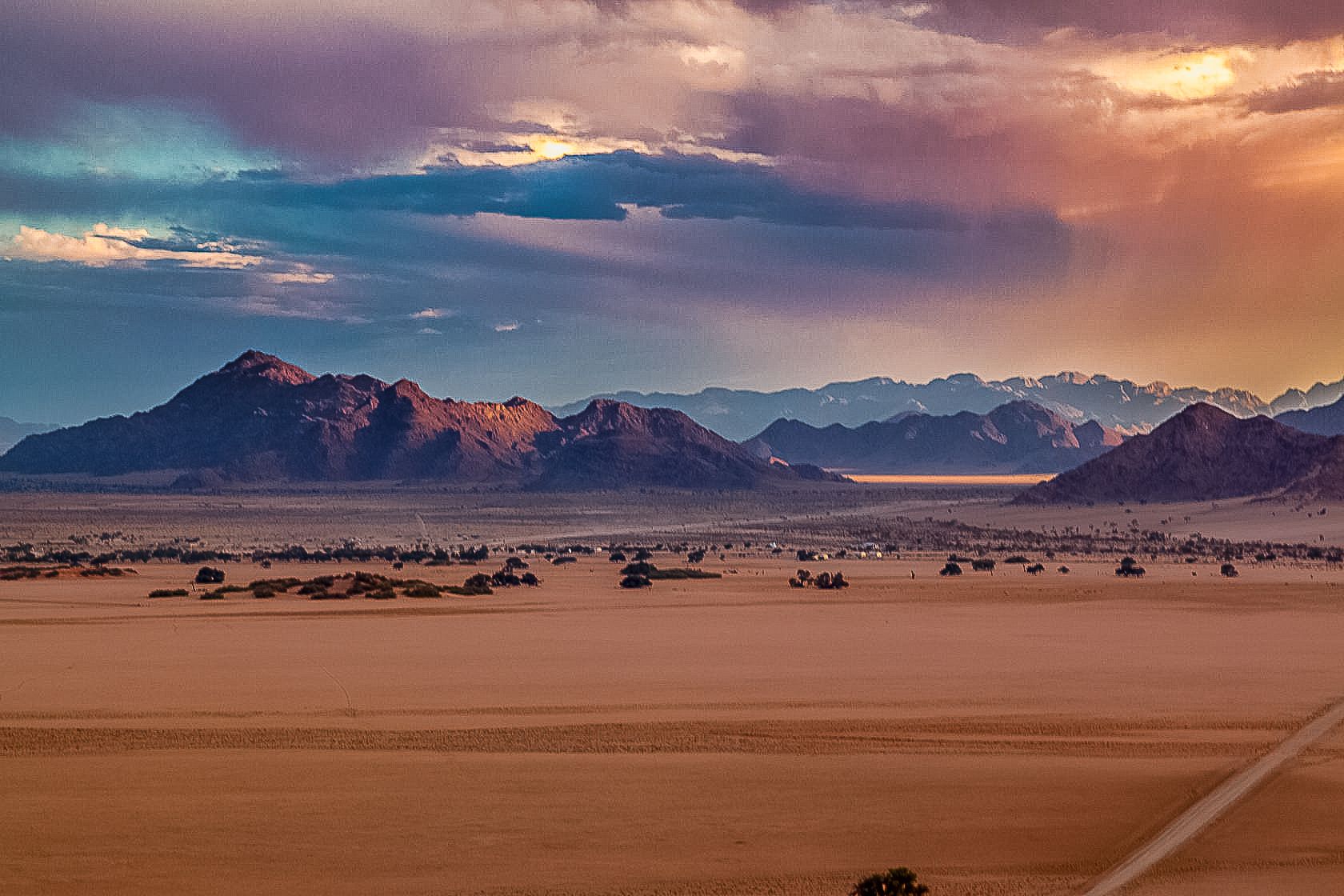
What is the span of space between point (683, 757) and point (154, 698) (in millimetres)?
10915

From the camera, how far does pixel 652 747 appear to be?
20.7 metres

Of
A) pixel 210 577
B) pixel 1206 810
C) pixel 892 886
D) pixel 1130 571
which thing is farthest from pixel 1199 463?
pixel 892 886

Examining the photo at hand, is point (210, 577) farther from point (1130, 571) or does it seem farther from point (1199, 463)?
point (1199, 463)

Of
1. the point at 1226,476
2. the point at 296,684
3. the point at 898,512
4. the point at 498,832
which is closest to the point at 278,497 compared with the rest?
the point at 898,512

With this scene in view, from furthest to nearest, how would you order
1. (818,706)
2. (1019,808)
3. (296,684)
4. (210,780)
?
(296,684) → (818,706) → (210,780) → (1019,808)

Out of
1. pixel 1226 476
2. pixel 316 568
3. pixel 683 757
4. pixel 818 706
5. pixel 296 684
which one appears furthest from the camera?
pixel 1226 476

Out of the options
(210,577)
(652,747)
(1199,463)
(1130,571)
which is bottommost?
(652,747)

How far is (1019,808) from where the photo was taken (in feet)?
56.0

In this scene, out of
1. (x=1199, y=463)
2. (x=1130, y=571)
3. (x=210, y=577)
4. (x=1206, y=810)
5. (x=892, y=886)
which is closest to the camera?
(x=892, y=886)

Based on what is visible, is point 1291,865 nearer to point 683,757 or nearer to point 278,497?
point 683,757

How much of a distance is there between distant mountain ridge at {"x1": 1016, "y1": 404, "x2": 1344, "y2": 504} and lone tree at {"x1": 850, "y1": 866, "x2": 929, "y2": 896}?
120138 millimetres

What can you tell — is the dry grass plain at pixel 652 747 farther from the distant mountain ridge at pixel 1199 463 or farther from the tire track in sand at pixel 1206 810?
the distant mountain ridge at pixel 1199 463

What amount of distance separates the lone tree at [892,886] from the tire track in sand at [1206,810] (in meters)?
2.05

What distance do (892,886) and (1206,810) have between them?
19.0 ft
